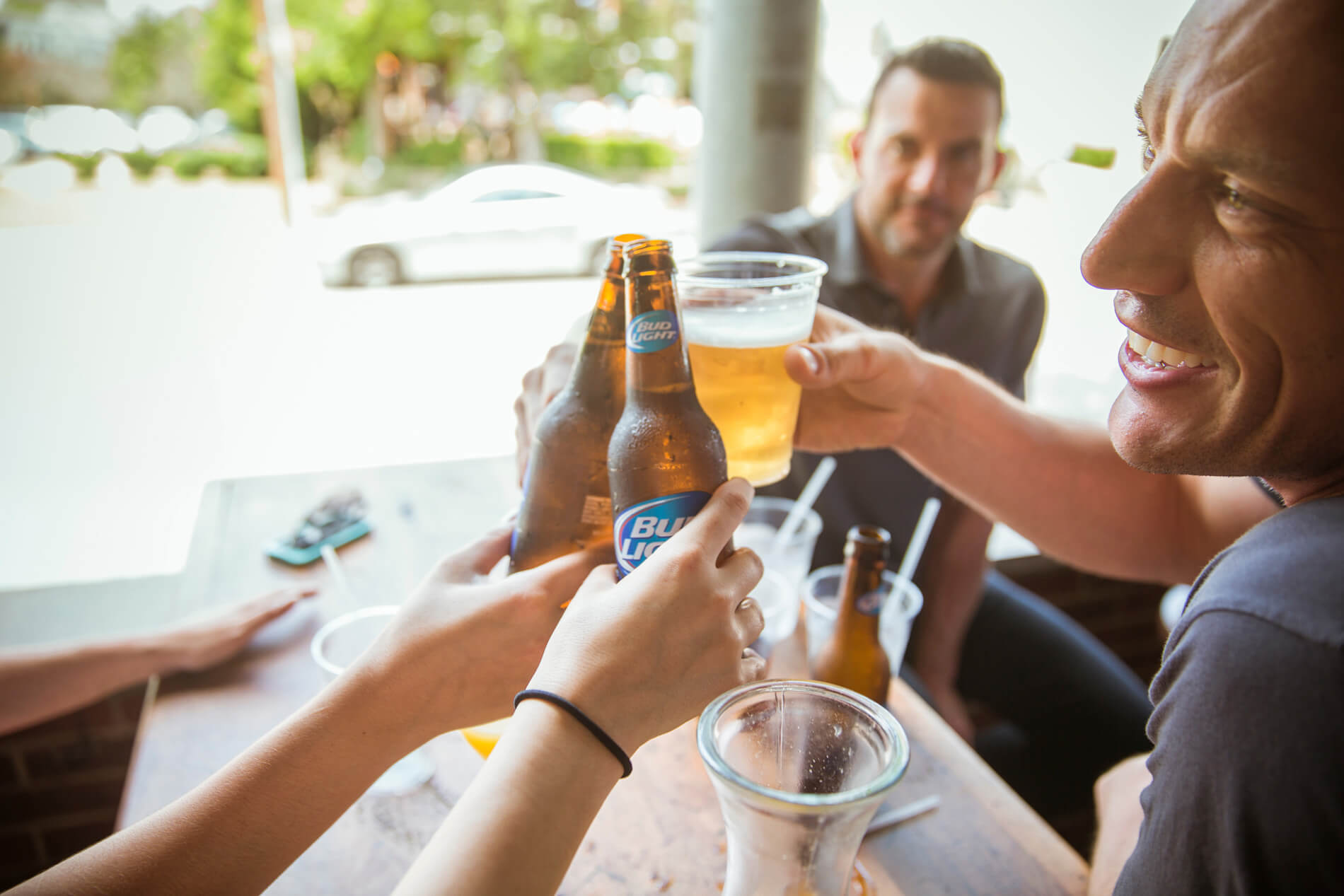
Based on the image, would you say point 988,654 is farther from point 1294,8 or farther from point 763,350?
point 1294,8

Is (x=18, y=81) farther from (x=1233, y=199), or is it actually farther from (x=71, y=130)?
(x=1233, y=199)

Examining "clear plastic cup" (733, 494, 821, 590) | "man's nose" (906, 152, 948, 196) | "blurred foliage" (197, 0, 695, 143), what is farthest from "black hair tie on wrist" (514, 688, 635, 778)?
"blurred foliage" (197, 0, 695, 143)

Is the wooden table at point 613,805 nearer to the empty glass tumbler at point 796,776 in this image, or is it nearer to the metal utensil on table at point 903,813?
the metal utensil on table at point 903,813

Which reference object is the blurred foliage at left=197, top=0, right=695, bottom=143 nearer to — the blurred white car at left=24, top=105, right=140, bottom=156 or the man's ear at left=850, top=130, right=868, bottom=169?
the blurred white car at left=24, top=105, right=140, bottom=156

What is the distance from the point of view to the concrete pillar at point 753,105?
9.24 ft

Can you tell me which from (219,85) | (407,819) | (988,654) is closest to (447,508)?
(407,819)

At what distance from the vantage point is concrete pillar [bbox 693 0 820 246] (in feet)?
9.24

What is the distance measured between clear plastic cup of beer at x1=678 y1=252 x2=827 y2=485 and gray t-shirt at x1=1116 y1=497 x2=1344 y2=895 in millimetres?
580

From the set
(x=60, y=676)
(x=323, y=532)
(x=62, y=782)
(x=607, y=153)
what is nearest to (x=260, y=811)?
(x=60, y=676)

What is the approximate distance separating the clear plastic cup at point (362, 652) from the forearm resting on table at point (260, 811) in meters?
0.15

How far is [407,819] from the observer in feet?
3.56

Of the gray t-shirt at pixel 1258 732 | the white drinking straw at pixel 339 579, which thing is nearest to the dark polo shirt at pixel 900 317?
the white drinking straw at pixel 339 579

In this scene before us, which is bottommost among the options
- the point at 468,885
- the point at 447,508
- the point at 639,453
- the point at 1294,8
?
the point at 447,508

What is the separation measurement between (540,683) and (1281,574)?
0.62m
